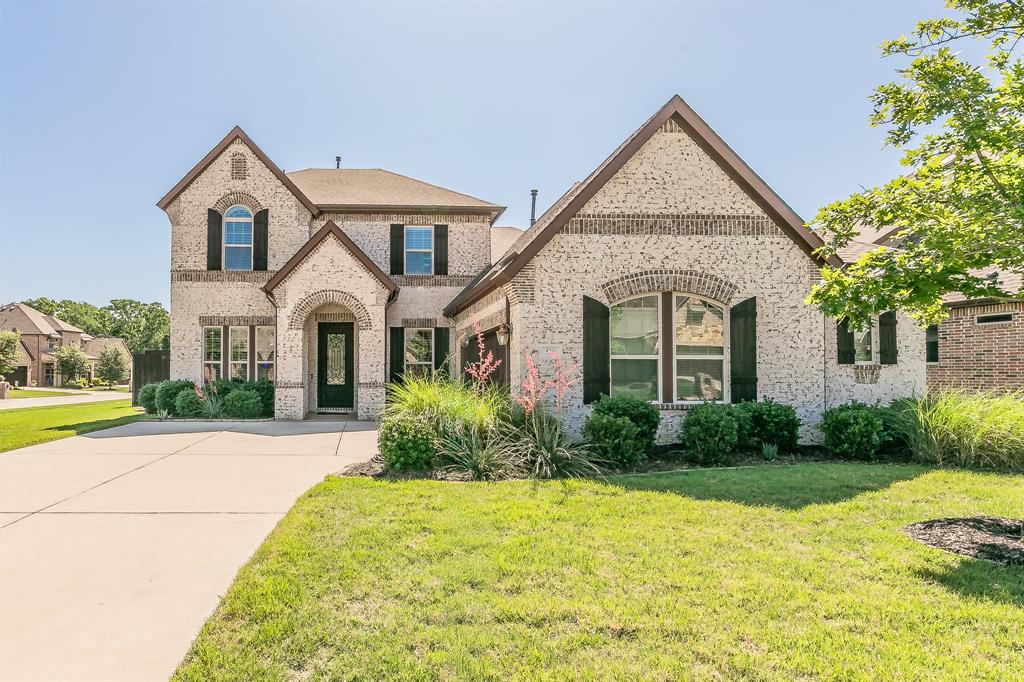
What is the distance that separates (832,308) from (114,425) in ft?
52.4

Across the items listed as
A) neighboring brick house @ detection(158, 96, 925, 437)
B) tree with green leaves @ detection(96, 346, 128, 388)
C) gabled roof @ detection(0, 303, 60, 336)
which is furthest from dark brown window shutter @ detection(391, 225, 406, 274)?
gabled roof @ detection(0, 303, 60, 336)

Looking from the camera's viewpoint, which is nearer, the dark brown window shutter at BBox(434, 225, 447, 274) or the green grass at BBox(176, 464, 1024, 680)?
the green grass at BBox(176, 464, 1024, 680)

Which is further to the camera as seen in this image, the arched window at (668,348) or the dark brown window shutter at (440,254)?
the dark brown window shutter at (440,254)

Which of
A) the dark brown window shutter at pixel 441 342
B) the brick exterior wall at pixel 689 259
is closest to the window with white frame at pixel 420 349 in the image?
the dark brown window shutter at pixel 441 342

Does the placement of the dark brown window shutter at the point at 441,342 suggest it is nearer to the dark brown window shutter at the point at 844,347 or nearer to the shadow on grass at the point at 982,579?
the dark brown window shutter at the point at 844,347

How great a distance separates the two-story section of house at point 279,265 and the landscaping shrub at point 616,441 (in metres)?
10.00

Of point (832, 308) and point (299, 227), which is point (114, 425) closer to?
point (299, 227)

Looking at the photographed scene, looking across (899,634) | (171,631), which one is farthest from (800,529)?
(171,631)

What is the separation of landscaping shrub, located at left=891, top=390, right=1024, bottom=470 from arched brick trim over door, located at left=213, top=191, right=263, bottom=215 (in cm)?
1762

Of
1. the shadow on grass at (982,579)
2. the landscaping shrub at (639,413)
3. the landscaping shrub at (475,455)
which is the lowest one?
the shadow on grass at (982,579)

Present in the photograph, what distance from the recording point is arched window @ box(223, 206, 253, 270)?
18469 mm

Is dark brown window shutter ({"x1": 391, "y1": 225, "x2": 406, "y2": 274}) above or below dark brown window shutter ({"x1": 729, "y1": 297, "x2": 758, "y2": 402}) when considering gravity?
above

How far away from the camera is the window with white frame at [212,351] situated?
60.2 ft

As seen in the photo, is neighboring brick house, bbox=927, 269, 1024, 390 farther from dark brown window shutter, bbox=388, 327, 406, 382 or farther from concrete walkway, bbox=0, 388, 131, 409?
concrete walkway, bbox=0, 388, 131, 409
